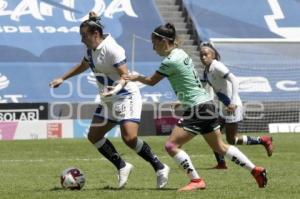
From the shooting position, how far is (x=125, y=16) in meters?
33.6

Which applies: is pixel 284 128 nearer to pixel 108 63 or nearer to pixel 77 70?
pixel 77 70

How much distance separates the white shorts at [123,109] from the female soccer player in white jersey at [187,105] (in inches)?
25.2

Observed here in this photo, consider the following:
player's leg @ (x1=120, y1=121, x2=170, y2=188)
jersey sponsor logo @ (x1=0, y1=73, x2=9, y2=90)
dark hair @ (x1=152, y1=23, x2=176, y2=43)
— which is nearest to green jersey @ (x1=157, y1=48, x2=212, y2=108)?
dark hair @ (x1=152, y1=23, x2=176, y2=43)

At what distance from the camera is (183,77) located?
10062mm

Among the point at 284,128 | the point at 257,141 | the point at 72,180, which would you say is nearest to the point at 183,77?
the point at 72,180

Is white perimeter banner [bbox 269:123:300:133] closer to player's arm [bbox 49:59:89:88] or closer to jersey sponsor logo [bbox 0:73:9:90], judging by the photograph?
jersey sponsor logo [bbox 0:73:9:90]

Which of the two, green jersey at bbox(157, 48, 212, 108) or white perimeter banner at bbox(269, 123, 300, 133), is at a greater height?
green jersey at bbox(157, 48, 212, 108)

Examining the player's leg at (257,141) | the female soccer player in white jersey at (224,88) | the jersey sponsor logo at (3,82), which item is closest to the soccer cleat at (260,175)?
the female soccer player in white jersey at (224,88)

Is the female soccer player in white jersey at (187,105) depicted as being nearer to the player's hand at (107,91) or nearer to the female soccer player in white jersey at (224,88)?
the player's hand at (107,91)

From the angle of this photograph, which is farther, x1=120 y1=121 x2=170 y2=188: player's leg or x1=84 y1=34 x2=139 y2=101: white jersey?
x1=120 y1=121 x2=170 y2=188: player's leg

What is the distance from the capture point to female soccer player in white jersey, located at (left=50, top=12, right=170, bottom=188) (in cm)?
1048

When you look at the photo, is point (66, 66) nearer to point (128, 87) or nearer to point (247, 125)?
point (247, 125)

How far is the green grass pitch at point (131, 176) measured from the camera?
386 inches

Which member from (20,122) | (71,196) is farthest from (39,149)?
(71,196)
